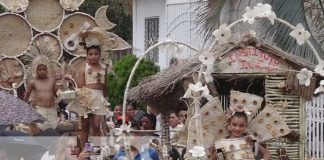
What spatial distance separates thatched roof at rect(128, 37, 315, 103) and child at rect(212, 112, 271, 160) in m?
1.06

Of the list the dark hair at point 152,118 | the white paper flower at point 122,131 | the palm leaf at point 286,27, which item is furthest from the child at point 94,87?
the palm leaf at point 286,27

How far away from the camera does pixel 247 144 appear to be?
8.58m

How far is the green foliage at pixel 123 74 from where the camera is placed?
687 inches

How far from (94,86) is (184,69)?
1.20 m

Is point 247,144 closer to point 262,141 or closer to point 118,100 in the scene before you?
point 262,141

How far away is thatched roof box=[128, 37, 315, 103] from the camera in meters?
9.66

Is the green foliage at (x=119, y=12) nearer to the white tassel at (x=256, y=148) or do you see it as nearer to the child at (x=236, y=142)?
the white tassel at (x=256, y=148)

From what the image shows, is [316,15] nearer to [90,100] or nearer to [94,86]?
[94,86]

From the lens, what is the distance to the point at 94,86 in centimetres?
1063

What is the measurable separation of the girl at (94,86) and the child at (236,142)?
2138 millimetres

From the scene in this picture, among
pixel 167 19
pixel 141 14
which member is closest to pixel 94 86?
pixel 167 19

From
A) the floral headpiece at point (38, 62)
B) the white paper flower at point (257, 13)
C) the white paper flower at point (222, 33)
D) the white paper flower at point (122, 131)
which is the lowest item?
the white paper flower at point (122, 131)

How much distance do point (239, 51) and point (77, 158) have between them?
1966 mm

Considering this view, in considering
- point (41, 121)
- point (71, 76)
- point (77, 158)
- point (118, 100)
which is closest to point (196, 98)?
point (77, 158)
